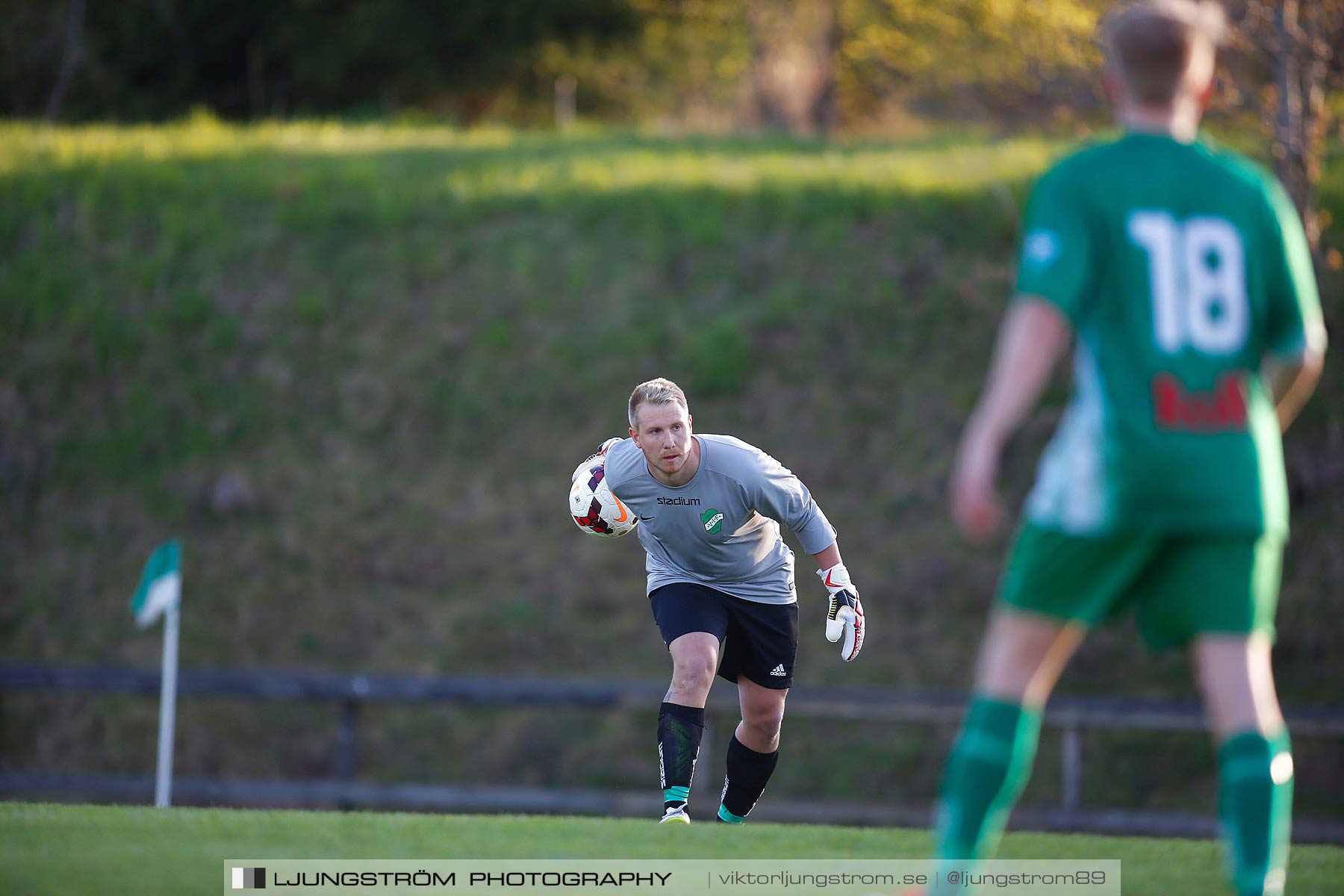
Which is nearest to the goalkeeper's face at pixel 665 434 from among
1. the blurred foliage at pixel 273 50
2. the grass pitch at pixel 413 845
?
the grass pitch at pixel 413 845

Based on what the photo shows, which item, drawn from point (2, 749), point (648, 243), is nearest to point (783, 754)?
point (648, 243)

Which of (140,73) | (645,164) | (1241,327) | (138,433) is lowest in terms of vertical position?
(1241,327)

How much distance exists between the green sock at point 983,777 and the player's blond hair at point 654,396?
2.79 meters

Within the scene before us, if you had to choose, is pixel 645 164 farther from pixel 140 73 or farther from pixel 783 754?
pixel 140 73

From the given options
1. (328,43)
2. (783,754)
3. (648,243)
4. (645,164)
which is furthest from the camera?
(328,43)

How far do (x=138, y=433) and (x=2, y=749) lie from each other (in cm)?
314

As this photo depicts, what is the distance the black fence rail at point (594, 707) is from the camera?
938 cm

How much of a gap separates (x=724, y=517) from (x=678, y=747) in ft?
3.15

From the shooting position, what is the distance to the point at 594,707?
32.5ft

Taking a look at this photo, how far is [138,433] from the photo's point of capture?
43.4 ft

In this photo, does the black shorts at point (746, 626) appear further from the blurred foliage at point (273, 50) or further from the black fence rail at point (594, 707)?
the blurred foliage at point (273, 50)

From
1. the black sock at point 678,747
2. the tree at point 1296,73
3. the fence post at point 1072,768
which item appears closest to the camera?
the black sock at point 678,747

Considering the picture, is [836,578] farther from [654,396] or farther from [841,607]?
[654,396]

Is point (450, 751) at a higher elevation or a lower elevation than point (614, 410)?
lower
